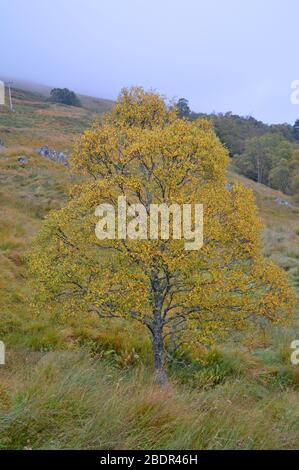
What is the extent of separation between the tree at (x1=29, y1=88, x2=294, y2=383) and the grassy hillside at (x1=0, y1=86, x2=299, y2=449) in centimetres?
93

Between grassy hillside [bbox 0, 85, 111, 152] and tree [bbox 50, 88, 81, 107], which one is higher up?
tree [bbox 50, 88, 81, 107]

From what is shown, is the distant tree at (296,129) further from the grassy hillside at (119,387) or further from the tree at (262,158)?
the grassy hillside at (119,387)

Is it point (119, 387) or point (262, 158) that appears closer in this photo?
point (119, 387)

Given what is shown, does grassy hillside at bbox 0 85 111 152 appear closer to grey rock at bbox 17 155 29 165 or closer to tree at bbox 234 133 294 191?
grey rock at bbox 17 155 29 165

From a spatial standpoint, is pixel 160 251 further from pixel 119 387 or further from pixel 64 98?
pixel 64 98

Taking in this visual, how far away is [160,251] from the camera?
648 cm

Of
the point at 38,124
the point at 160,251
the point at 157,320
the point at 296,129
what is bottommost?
the point at 157,320

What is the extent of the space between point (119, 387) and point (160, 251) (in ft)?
7.39

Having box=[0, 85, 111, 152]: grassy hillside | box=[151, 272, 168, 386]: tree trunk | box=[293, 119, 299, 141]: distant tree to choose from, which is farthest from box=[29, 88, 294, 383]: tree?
box=[293, 119, 299, 141]: distant tree

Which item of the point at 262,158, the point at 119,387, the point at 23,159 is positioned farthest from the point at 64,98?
the point at 119,387

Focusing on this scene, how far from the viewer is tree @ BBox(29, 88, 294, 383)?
672 centimetres

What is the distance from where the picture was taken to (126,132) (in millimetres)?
7379

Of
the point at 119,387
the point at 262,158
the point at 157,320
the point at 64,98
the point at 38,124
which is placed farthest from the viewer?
the point at 64,98

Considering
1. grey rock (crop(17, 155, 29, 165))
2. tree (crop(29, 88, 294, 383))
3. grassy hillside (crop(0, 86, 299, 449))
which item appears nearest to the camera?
grassy hillside (crop(0, 86, 299, 449))
